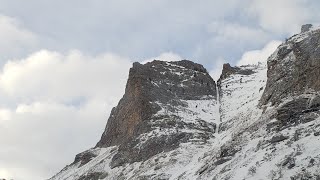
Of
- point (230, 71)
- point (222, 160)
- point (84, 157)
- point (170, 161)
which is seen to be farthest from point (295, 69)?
point (230, 71)

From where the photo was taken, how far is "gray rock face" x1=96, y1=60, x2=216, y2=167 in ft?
182

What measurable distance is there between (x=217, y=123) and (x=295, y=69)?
557 inches

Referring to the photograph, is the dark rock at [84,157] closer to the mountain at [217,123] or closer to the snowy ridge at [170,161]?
the mountain at [217,123]

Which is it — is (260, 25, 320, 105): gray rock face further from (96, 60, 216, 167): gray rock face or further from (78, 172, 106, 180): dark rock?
(78, 172, 106, 180): dark rock

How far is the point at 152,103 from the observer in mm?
66375

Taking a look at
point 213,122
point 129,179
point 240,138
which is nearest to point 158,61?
point 213,122

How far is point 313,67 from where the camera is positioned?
4694 centimetres

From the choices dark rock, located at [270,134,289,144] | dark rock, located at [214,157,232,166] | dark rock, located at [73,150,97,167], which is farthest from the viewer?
dark rock, located at [73,150,97,167]

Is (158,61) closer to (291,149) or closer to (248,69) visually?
(248,69)

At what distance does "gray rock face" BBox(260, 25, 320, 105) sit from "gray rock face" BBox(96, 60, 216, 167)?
32.6 feet

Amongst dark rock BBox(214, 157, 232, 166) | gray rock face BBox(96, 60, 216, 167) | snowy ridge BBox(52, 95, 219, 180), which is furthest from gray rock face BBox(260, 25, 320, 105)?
dark rock BBox(214, 157, 232, 166)

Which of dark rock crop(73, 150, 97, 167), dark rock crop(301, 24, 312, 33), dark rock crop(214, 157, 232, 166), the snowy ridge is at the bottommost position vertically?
dark rock crop(214, 157, 232, 166)

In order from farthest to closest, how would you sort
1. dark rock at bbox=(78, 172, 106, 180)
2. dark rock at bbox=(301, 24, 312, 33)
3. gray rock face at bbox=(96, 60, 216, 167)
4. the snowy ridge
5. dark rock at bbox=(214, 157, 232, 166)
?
1. dark rock at bbox=(301, 24, 312, 33)
2. gray rock face at bbox=(96, 60, 216, 167)
3. dark rock at bbox=(78, 172, 106, 180)
4. the snowy ridge
5. dark rock at bbox=(214, 157, 232, 166)

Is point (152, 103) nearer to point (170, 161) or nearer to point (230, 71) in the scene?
point (170, 161)
